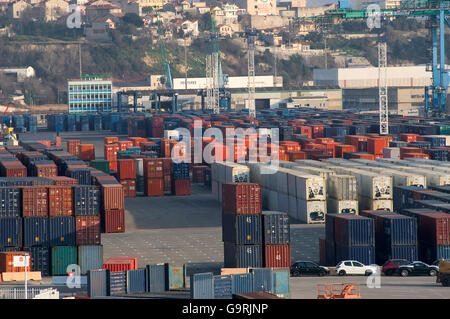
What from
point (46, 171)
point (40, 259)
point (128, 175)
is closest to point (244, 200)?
point (40, 259)

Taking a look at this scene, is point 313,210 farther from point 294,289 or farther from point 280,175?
point 294,289

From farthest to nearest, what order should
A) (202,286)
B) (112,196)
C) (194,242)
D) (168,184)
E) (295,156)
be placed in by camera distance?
(295,156)
(168,184)
(112,196)
(194,242)
(202,286)

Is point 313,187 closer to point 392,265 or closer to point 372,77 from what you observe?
point 392,265

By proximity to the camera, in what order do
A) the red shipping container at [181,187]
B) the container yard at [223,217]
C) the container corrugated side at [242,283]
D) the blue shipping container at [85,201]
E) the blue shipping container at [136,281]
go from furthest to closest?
the red shipping container at [181,187] → the blue shipping container at [85,201] → the container yard at [223,217] → the blue shipping container at [136,281] → the container corrugated side at [242,283]

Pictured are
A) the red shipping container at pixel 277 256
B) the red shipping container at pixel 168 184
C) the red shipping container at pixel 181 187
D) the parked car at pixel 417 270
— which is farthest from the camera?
the red shipping container at pixel 168 184

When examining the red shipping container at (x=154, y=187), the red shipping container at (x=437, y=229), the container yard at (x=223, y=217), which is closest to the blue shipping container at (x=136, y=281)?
the container yard at (x=223, y=217)

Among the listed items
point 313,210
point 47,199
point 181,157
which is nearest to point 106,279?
point 47,199

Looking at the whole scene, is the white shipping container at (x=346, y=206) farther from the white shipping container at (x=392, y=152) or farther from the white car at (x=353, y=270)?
the white shipping container at (x=392, y=152)

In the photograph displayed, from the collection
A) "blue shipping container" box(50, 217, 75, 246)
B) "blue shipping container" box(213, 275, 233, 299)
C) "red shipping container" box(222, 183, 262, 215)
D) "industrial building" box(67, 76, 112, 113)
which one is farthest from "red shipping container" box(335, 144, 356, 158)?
"industrial building" box(67, 76, 112, 113)
